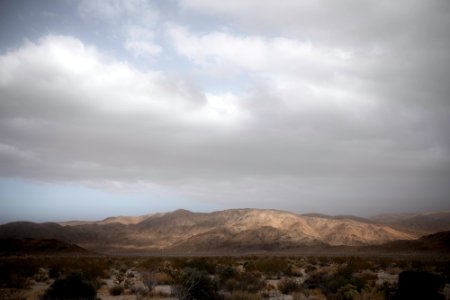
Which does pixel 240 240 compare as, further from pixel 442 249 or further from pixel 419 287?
pixel 419 287

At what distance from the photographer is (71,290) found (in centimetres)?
1348

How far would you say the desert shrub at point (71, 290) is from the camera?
13270 millimetres

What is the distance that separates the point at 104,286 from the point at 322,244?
7441 centimetres

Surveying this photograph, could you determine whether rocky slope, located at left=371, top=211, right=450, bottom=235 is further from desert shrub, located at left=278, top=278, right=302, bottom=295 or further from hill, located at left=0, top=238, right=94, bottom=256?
desert shrub, located at left=278, top=278, right=302, bottom=295

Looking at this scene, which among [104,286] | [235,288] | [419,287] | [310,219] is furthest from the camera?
[310,219]

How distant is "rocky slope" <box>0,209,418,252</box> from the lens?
3696 inches

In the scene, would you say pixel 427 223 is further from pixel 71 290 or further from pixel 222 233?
pixel 71 290

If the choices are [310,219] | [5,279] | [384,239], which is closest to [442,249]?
[384,239]

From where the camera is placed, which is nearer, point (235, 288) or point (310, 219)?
point (235, 288)

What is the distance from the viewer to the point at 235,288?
52.5ft

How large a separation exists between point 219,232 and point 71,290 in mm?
92892

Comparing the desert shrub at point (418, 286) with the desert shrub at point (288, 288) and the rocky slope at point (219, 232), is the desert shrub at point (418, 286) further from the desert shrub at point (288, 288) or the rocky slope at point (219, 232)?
the rocky slope at point (219, 232)

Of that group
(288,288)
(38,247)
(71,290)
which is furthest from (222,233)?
(71,290)

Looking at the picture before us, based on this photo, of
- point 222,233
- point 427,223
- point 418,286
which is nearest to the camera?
point 418,286
